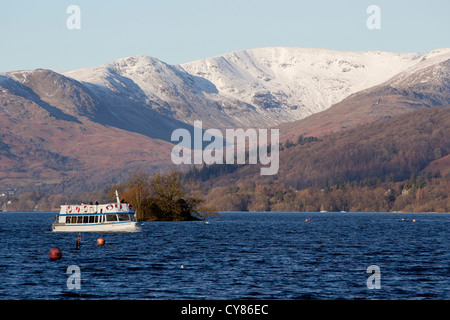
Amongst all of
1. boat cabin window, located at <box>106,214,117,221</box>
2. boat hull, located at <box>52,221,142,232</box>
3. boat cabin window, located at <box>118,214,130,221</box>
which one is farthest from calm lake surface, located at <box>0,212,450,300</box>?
boat cabin window, located at <box>118,214,130,221</box>

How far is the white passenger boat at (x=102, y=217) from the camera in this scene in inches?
5541

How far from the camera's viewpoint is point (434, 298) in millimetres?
60469

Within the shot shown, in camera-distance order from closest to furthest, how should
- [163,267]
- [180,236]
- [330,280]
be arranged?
[330,280] < [163,267] < [180,236]

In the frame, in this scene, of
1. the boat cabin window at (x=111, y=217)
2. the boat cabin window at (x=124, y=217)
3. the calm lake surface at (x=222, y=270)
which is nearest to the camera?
the calm lake surface at (x=222, y=270)

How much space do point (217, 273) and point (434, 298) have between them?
24471 millimetres

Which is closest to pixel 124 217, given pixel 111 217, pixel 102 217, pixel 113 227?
pixel 111 217

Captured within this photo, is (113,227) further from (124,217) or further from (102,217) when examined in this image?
(124,217)

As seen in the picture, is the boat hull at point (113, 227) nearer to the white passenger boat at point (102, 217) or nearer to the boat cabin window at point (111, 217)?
the white passenger boat at point (102, 217)

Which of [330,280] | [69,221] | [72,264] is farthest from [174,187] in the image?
[330,280]

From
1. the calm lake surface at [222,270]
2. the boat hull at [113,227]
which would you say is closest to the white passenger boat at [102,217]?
the boat hull at [113,227]

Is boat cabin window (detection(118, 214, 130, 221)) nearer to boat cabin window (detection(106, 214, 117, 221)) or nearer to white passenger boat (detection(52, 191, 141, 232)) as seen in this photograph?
white passenger boat (detection(52, 191, 141, 232))

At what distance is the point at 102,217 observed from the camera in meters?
142
